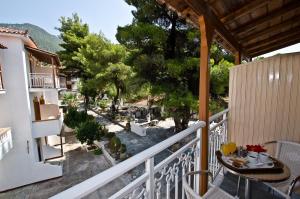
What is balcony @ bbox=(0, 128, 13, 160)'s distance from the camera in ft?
21.1

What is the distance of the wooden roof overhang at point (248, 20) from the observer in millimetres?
2156

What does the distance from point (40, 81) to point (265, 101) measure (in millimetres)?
10032

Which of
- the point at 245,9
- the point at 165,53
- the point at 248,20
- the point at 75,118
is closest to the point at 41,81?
the point at 75,118

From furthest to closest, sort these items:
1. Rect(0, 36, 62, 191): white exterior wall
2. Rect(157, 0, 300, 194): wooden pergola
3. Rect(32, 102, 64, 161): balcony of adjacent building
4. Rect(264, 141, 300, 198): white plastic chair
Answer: Rect(32, 102, 64, 161): balcony of adjacent building, Rect(0, 36, 62, 191): white exterior wall, Rect(157, 0, 300, 194): wooden pergola, Rect(264, 141, 300, 198): white plastic chair

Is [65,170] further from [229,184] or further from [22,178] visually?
[229,184]

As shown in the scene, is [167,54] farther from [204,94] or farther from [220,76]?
[204,94]

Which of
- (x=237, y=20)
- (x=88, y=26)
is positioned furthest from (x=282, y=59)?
(x=88, y=26)

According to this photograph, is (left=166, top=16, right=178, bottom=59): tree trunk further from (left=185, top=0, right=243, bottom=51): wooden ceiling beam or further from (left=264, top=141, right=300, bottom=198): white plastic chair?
(left=264, top=141, right=300, bottom=198): white plastic chair

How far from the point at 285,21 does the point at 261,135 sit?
82.3 inches

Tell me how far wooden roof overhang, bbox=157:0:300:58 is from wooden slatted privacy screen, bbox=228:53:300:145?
0.71m

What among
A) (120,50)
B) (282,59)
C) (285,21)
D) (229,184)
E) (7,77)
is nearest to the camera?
(282,59)

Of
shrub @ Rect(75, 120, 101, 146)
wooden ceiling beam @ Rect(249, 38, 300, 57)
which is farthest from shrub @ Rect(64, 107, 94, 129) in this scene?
wooden ceiling beam @ Rect(249, 38, 300, 57)

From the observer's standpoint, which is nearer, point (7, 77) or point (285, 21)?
point (285, 21)

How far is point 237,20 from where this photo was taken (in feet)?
9.59
